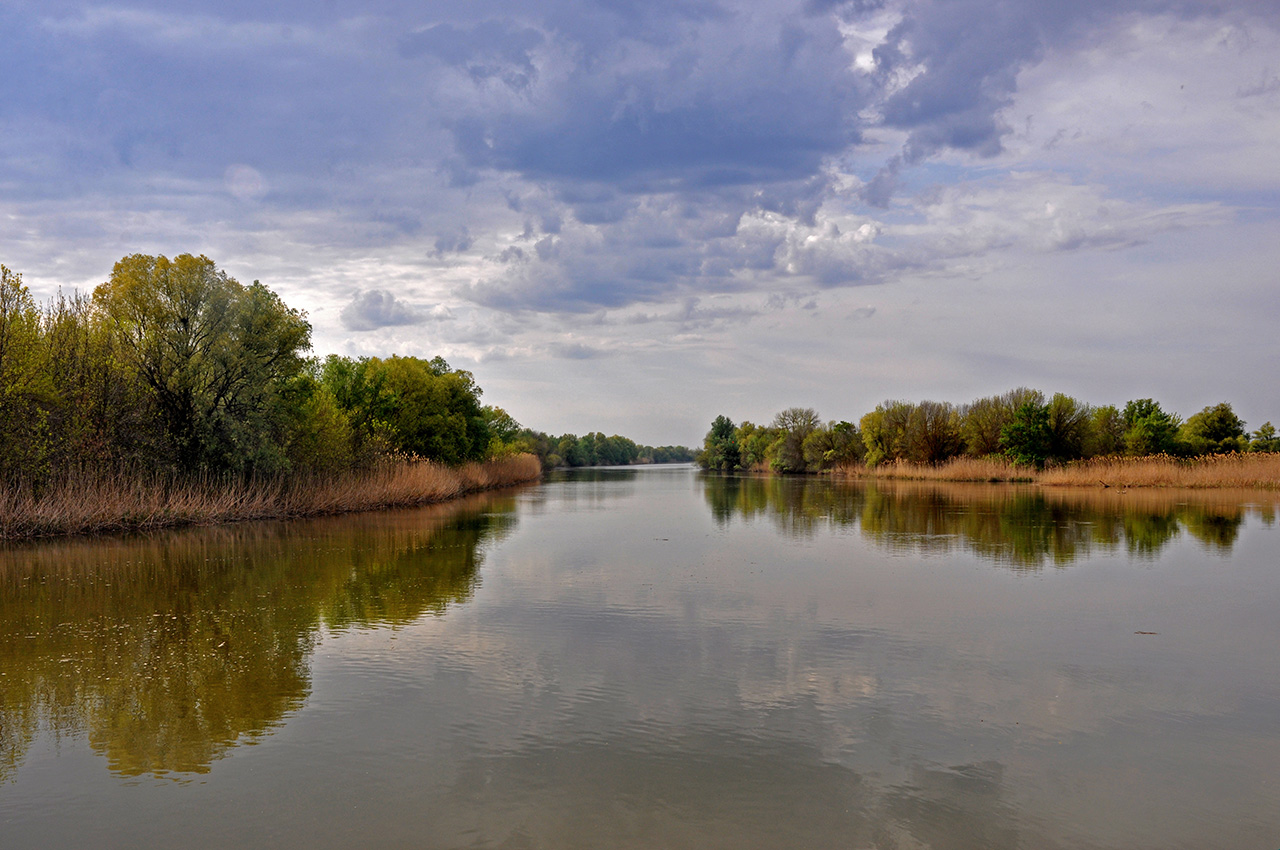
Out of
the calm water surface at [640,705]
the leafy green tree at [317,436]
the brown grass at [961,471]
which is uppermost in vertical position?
the leafy green tree at [317,436]

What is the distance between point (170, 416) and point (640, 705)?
65.8 feet

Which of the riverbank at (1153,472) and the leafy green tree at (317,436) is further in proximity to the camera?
the riverbank at (1153,472)

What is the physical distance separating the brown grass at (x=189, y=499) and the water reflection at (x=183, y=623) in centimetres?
131

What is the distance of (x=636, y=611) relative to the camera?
379 inches

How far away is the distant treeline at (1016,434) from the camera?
4466 cm

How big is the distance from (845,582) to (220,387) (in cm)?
1865

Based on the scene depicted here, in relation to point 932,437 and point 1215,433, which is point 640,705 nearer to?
point 1215,433

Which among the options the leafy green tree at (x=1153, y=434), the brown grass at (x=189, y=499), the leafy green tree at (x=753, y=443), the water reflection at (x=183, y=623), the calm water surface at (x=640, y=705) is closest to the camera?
the calm water surface at (x=640, y=705)

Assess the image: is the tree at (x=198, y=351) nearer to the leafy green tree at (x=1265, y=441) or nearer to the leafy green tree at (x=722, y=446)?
the leafy green tree at (x=1265, y=441)

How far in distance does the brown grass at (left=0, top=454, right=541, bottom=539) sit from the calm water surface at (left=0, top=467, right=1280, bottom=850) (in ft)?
13.2

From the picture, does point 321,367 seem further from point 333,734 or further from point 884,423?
point 884,423

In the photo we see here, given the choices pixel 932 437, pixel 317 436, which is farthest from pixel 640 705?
pixel 932 437

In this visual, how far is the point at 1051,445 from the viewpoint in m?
47.1

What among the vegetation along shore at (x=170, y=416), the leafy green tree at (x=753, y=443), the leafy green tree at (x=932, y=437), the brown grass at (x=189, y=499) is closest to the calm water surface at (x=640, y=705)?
the brown grass at (x=189, y=499)
